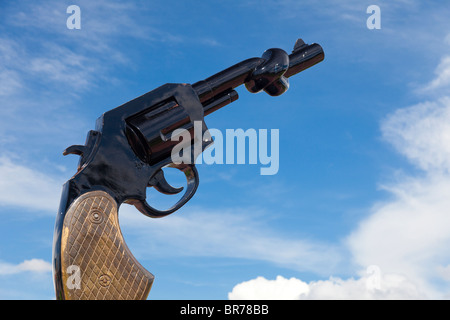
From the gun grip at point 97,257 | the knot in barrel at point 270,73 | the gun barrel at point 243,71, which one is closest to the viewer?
the gun grip at point 97,257

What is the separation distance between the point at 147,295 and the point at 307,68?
1.56 meters

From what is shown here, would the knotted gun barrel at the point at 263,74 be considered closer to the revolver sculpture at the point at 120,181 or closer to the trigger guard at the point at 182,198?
the revolver sculpture at the point at 120,181

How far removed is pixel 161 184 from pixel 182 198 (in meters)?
0.12

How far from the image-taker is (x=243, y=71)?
99.0 inches

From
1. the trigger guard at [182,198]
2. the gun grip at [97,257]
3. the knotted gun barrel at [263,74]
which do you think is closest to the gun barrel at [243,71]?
the knotted gun barrel at [263,74]

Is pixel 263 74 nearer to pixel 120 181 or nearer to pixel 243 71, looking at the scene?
pixel 243 71

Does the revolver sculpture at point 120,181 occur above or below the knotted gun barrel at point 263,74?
below

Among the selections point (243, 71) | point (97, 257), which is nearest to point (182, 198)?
point (97, 257)

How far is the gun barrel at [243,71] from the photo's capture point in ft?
7.82

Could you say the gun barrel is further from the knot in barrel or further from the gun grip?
the gun grip

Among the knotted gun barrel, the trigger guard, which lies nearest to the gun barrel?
the knotted gun barrel

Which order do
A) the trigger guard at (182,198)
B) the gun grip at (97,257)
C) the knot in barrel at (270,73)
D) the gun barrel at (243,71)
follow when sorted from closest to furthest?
the gun grip at (97,257), the trigger guard at (182,198), the gun barrel at (243,71), the knot in barrel at (270,73)

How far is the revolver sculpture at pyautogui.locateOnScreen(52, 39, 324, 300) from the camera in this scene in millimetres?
1868
